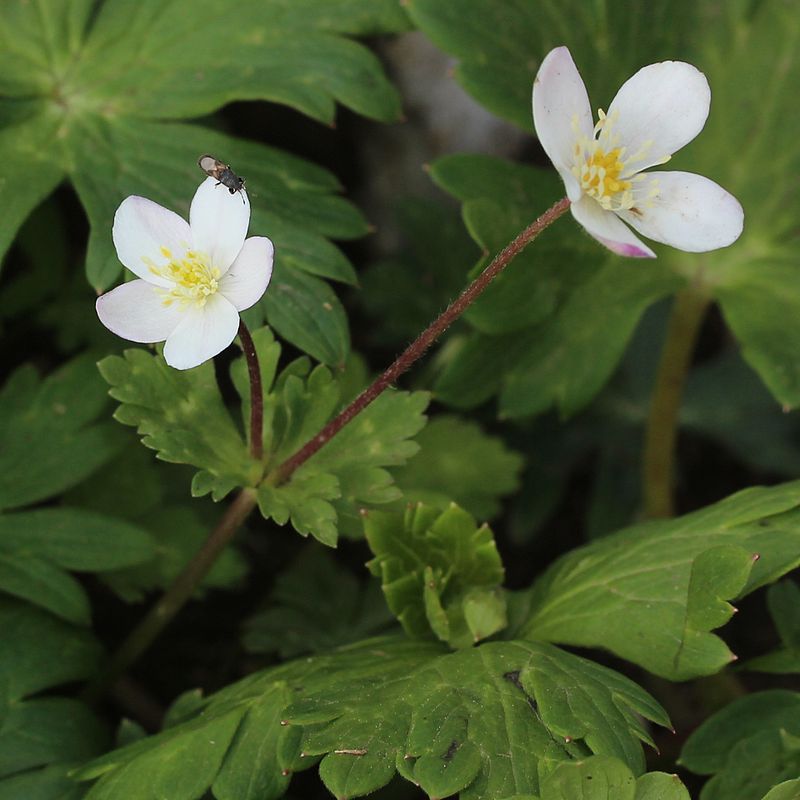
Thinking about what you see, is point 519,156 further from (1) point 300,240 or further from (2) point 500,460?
(1) point 300,240

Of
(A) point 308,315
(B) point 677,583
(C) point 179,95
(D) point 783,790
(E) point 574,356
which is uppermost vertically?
(C) point 179,95


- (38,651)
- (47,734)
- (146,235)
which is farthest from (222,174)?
(47,734)

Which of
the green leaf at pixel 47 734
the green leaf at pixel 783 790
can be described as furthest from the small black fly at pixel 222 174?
the green leaf at pixel 783 790

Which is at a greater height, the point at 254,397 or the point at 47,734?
the point at 254,397

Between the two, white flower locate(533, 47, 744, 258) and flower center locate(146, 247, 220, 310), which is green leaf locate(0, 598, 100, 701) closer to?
flower center locate(146, 247, 220, 310)

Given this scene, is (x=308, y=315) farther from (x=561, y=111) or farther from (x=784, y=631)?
(x=784, y=631)

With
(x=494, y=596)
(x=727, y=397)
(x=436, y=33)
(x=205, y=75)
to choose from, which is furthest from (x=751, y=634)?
(x=205, y=75)

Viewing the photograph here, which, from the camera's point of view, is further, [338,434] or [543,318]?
[543,318]
